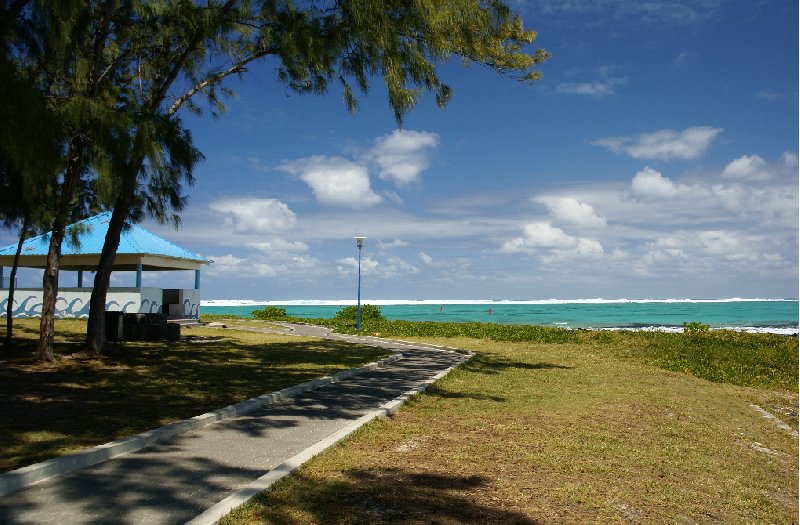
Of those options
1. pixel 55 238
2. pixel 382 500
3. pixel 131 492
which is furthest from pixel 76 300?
pixel 382 500

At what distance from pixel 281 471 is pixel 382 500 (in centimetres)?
100

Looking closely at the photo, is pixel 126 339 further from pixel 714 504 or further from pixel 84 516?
pixel 714 504

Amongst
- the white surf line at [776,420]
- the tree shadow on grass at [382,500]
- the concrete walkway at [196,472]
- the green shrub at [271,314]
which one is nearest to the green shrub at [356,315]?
the green shrub at [271,314]

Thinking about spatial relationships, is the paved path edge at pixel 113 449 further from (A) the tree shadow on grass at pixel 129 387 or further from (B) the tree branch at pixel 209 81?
(B) the tree branch at pixel 209 81

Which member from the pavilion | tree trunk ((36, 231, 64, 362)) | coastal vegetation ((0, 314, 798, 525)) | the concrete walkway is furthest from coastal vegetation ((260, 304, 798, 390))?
tree trunk ((36, 231, 64, 362))

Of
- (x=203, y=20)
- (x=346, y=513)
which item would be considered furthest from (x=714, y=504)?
(x=203, y=20)

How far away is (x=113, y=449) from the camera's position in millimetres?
5543

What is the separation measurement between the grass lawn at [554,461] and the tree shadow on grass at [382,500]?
14mm

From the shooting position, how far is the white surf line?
883 centimetres

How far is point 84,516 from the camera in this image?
13.4ft

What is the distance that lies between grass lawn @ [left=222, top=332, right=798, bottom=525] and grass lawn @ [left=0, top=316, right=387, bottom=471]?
2500 millimetres

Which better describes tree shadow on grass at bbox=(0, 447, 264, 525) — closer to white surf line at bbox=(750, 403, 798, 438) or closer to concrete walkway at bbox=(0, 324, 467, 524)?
concrete walkway at bbox=(0, 324, 467, 524)

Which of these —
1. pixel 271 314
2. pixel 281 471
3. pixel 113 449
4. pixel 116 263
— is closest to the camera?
pixel 281 471

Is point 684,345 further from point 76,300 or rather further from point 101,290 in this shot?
point 76,300
